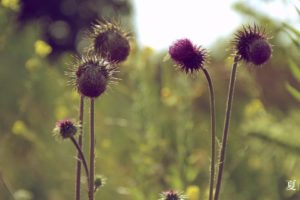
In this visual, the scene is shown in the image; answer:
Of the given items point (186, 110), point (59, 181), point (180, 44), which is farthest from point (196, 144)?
point (180, 44)

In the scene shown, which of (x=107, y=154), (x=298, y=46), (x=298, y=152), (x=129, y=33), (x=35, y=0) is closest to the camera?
(x=129, y=33)

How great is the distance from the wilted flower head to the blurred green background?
676 millimetres

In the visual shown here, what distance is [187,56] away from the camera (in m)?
2.03

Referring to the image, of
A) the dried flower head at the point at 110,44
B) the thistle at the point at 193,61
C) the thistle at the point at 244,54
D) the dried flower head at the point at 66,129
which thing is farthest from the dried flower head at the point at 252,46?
the dried flower head at the point at 66,129

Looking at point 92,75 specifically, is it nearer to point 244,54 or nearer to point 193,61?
point 193,61

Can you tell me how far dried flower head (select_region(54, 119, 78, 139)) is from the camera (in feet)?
6.57

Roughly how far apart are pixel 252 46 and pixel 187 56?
0.18 meters

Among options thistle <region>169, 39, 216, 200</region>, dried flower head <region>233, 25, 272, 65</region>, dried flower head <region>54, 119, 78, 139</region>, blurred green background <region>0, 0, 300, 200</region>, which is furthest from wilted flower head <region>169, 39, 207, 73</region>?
blurred green background <region>0, 0, 300, 200</region>

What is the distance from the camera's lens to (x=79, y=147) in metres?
2.03

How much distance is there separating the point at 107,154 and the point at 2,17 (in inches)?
62.3

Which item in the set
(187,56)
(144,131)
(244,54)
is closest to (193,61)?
(187,56)

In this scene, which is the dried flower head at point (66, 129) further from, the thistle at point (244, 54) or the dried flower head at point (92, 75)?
the thistle at point (244, 54)

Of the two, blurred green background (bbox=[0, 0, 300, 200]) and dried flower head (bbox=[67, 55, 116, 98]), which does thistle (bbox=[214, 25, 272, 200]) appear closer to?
dried flower head (bbox=[67, 55, 116, 98])

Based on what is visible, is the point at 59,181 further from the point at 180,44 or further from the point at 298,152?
the point at 180,44
